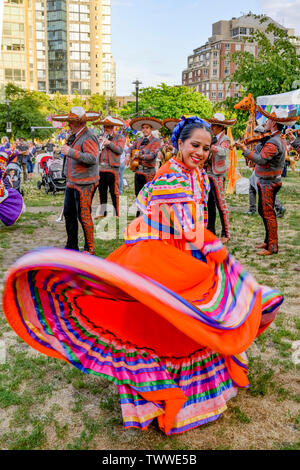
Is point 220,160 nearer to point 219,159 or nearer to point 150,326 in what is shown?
point 219,159

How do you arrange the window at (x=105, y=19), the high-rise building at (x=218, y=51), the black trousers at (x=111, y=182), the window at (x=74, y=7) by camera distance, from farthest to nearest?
the window at (x=105, y=19) → the window at (x=74, y=7) → the high-rise building at (x=218, y=51) → the black trousers at (x=111, y=182)

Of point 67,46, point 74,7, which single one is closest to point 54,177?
point 67,46

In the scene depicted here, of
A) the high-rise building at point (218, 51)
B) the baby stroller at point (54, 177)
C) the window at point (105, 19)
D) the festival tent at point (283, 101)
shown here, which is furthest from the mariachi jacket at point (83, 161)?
the window at point (105, 19)

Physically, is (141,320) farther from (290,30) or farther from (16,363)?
(290,30)

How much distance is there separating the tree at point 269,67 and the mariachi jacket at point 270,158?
11.0m

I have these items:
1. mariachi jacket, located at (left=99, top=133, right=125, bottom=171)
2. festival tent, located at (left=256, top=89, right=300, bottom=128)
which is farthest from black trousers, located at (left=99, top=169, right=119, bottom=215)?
festival tent, located at (left=256, top=89, right=300, bottom=128)

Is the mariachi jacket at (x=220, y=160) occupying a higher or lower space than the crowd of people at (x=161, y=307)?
higher

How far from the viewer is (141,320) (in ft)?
9.23

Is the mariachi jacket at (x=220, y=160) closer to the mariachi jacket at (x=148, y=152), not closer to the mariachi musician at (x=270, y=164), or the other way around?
the mariachi musician at (x=270, y=164)

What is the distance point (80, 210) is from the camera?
641cm

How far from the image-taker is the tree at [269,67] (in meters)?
16.6

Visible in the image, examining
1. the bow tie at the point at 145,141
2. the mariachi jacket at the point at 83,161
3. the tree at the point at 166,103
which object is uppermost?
the tree at the point at 166,103

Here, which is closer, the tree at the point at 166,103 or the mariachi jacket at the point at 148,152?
the mariachi jacket at the point at 148,152

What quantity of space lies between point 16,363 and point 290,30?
141 m
